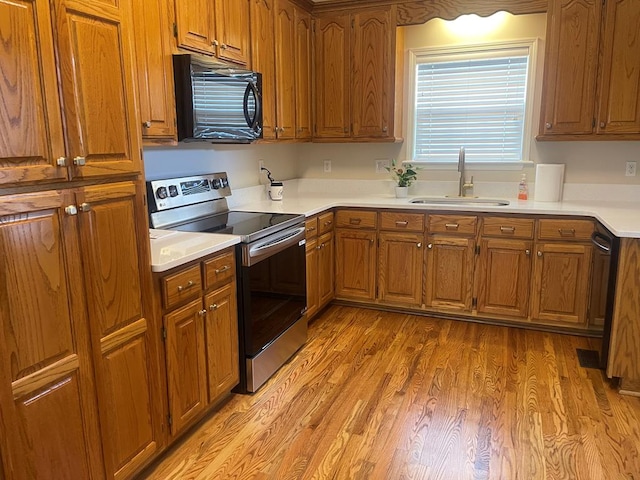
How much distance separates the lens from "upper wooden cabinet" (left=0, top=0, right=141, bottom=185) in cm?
132

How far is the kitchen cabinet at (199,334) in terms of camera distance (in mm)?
2023

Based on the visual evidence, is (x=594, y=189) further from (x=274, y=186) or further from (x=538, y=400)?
(x=274, y=186)

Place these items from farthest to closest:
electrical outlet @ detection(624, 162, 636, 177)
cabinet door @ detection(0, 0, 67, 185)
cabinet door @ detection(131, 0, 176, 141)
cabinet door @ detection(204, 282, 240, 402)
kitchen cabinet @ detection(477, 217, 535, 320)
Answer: electrical outlet @ detection(624, 162, 636, 177) → kitchen cabinet @ detection(477, 217, 535, 320) → cabinet door @ detection(204, 282, 240, 402) → cabinet door @ detection(131, 0, 176, 141) → cabinet door @ detection(0, 0, 67, 185)

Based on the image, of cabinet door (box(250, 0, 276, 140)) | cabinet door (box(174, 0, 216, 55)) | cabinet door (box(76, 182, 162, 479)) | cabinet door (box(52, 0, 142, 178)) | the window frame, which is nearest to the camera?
cabinet door (box(52, 0, 142, 178))

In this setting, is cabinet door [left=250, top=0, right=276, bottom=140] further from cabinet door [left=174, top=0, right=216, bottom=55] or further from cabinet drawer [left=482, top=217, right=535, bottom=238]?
cabinet drawer [left=482, top=217, right=535, bottom=238]

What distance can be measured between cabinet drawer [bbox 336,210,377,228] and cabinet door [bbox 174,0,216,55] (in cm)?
156

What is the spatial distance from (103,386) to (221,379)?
77cm

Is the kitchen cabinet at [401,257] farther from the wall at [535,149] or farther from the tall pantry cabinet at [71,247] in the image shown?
the tall pantry cabinet at [71,247]

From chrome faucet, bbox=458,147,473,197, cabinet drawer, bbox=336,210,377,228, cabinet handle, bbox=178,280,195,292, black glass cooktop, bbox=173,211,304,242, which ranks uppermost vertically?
chrome faucet, bbox=458,147,473,197

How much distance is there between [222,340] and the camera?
2.37 meters

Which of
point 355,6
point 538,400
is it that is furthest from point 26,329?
point 355,6

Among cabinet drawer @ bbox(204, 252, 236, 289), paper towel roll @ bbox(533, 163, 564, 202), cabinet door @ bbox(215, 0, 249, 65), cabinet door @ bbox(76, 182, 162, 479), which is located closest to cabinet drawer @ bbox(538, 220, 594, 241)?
paper towel roll @ bbox(533, 163, 564, 202)

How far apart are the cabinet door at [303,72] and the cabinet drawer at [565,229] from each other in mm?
1877

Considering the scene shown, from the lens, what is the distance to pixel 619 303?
8.37 ft
